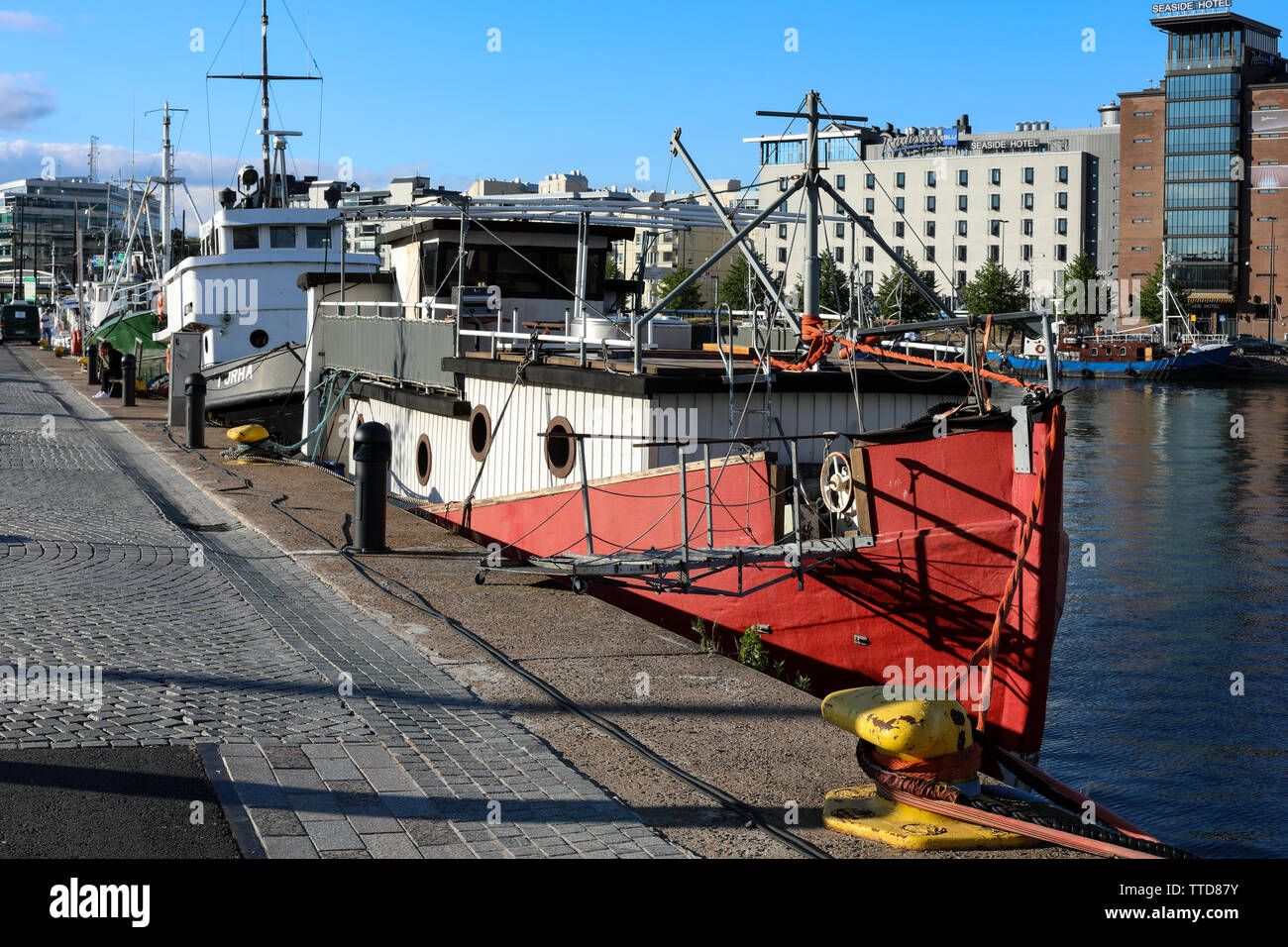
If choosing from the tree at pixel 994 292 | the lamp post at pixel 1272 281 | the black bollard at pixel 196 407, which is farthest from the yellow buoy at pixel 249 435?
the lamp post at pixel 1272 281

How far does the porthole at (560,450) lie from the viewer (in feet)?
43.3

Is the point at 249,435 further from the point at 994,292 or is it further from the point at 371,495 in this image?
the point at 994,292

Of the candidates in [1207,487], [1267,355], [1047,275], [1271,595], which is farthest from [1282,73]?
[1271,595]

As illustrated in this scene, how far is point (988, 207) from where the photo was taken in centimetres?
11181

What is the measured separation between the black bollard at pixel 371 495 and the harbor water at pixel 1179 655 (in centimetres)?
659

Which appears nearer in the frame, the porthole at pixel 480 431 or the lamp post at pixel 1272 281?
the porthole at pixel 480 431

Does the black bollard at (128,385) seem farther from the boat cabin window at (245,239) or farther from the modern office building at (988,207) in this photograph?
the modern office building at (988,207)

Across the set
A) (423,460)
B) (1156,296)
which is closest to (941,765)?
(423,460)

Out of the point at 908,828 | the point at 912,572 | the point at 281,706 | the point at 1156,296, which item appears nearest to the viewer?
the point at 908,828

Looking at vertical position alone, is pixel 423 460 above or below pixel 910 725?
above

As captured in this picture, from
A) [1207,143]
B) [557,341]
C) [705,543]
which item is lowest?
[705,543]

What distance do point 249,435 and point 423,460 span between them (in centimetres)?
429

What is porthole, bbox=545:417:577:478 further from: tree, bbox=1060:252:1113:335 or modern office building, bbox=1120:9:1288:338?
modern office building, bbox=1120:9:1288:338

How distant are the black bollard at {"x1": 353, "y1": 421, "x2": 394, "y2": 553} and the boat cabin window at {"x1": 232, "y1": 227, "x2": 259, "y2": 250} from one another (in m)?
23.4
